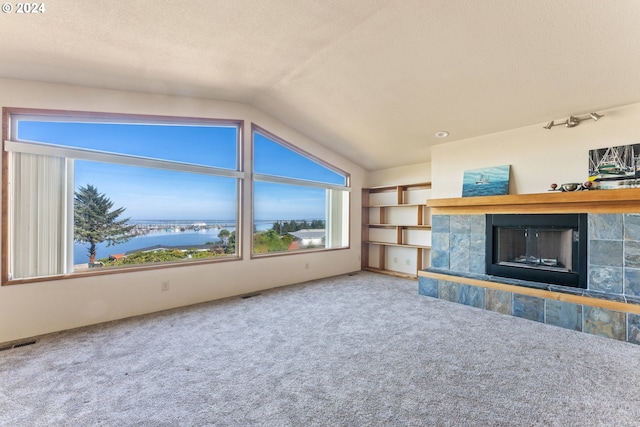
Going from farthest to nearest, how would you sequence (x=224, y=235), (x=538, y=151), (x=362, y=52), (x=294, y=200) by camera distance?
(x=294, y=200), (x=224, y=235), (x=538, y=151), (x=362, y=52)

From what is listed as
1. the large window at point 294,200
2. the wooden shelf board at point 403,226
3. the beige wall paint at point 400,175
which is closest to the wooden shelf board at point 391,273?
the large window at point 294,200

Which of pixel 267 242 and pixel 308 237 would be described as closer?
pixel 267 242

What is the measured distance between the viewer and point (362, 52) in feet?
9.39

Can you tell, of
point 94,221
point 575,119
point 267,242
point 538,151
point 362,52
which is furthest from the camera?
point 267,242

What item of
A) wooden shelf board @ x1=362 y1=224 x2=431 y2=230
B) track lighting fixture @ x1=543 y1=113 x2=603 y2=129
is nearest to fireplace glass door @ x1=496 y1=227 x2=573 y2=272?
track lighting fixture @ x1=543 y1=113 x2=603 y2=129

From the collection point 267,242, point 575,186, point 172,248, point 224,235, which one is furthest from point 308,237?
point 575,186

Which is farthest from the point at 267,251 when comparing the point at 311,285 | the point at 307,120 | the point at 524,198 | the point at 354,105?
the point at 524,198

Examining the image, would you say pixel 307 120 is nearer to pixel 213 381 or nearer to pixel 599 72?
pixel 599 72

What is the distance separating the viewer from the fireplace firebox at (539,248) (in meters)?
3.35

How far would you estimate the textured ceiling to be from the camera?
2184 mm

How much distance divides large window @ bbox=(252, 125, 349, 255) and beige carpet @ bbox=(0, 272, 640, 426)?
1833mm

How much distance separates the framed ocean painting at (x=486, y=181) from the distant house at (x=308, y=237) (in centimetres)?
271

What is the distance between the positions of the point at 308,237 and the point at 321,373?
3475mm

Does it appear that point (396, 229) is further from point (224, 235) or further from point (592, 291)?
point (224, 235)
